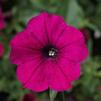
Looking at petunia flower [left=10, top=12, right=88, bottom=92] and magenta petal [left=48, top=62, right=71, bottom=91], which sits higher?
petunia flower [left=10, top=12, right=88, bottom=92]

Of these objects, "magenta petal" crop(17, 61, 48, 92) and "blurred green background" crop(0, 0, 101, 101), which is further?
"blurred green background" crop(0, 0, 101, 101)

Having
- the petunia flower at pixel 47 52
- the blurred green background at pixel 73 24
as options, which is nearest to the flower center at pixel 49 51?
the petunia flower at pixel 47 52

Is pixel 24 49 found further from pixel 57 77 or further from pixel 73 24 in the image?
pixel 73 24

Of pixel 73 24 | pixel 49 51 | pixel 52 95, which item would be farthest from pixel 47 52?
pixel 73 24

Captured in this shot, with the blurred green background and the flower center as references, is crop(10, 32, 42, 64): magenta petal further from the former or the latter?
the blurred green background

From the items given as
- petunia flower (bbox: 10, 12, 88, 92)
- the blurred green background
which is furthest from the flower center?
the blurred green background

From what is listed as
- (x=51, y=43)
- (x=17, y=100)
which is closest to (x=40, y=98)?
(x=17, y=100)
